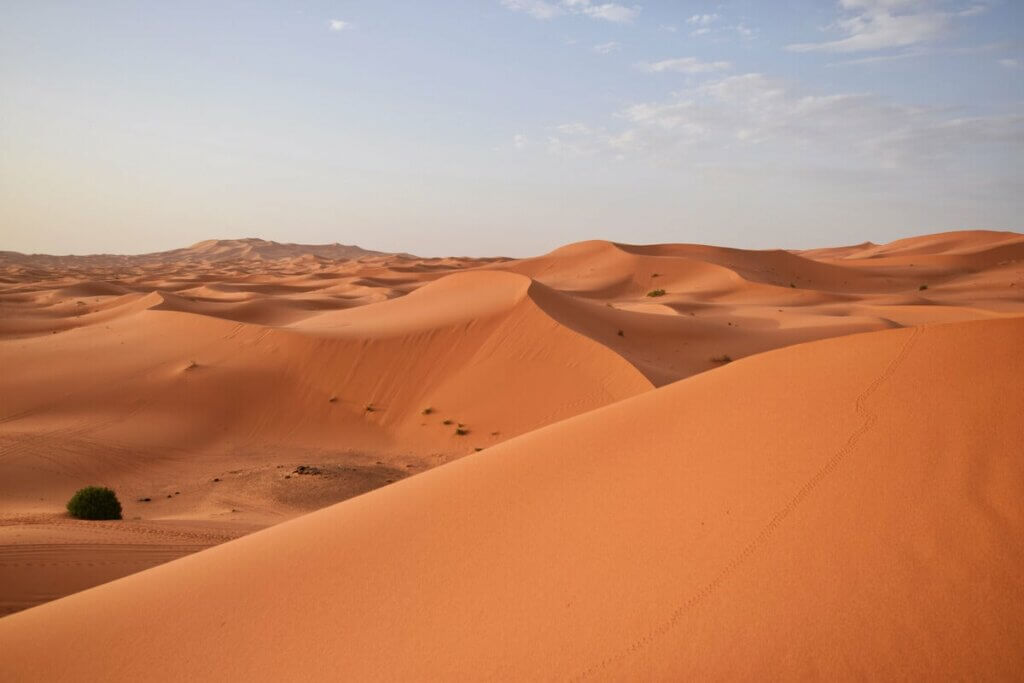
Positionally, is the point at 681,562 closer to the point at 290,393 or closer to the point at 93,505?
the point at 93,505

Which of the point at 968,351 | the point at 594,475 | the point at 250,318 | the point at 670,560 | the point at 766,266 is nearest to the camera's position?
the point at 670,560

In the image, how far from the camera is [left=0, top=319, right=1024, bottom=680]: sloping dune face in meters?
3.13

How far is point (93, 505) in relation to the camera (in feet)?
29.3

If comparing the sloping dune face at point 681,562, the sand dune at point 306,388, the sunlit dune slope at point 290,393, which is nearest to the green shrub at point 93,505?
the sand dune at point 306,388

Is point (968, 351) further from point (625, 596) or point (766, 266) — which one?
point (766, 266)

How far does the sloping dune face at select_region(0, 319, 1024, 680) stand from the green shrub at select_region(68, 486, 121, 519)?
13.9ft

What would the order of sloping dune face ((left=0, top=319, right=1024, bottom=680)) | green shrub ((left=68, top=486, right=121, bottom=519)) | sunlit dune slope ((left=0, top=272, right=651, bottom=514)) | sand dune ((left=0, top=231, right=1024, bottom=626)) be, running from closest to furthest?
sloping dune face ((left=0, top=319, right=1024, bottom=680)), green shrub ((left=68, top=486, right=121, bottom=519)), sand dune ((left=0, top=231, right=1024, bottom=626)), sunlit dune slope ((left=0, top=272, right=651, bottom=514))

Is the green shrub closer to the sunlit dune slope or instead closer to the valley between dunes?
the valley between dunes

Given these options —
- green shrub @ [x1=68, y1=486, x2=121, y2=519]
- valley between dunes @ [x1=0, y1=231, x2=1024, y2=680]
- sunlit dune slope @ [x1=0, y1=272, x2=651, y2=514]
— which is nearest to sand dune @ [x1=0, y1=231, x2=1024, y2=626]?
sunlit dune slope @ [x1=0, y1=272, x2=651, y2=514]

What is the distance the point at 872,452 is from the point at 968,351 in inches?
45.0

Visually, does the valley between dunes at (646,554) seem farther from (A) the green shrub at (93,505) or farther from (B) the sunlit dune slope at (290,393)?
(B) the sunlit dune slope at (290,393)

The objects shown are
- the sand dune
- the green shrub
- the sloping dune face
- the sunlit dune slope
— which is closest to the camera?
the sloping dune face

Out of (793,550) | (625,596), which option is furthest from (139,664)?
(793,550)

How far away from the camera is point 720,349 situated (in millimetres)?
20125
